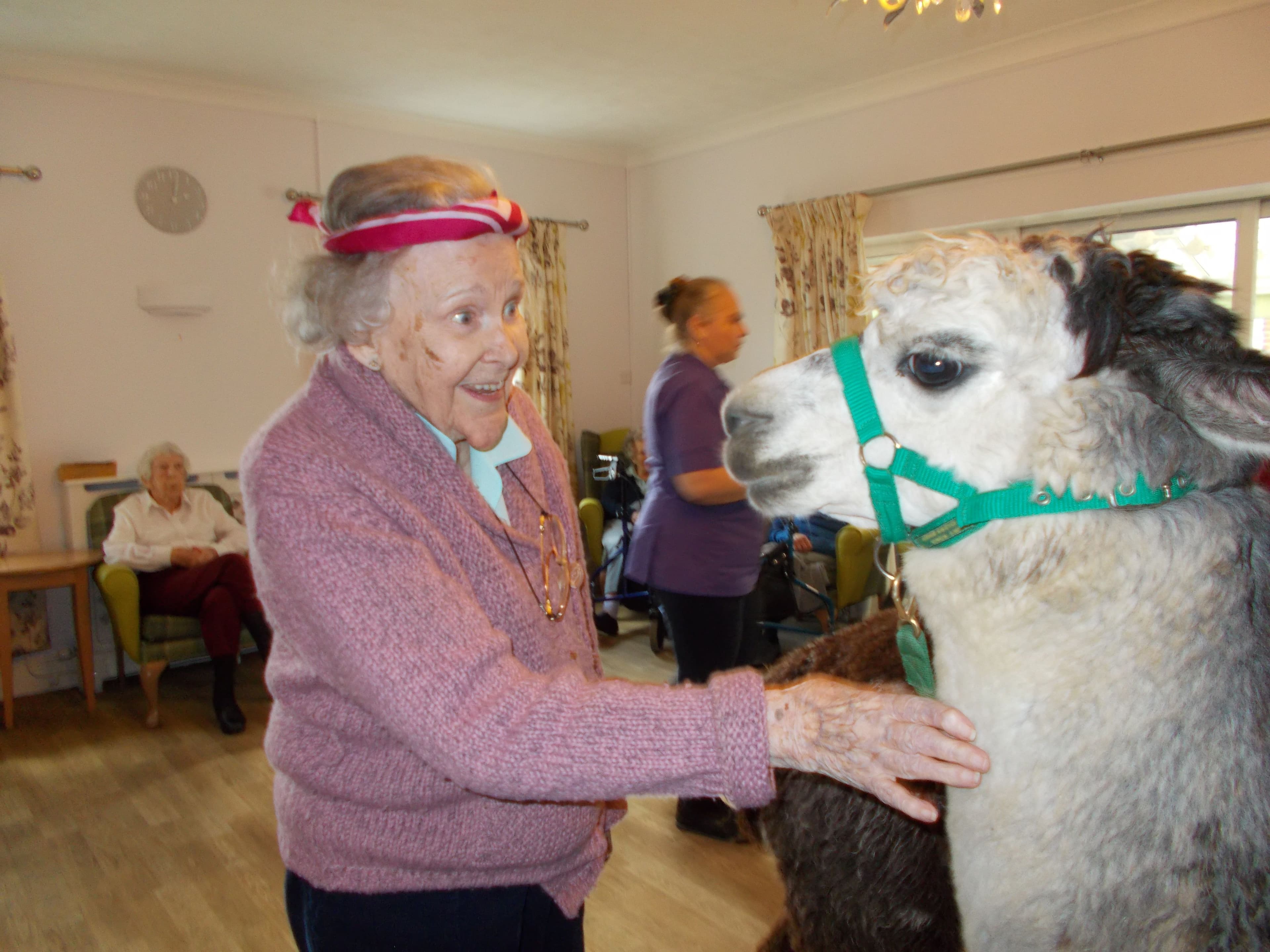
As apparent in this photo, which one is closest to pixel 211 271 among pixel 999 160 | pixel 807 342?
pixel 807 342

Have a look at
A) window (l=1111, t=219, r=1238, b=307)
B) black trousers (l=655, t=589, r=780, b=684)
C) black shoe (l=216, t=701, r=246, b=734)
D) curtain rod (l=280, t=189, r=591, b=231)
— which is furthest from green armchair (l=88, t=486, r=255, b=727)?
window (l=1111, t=219, r=1238, b=307)

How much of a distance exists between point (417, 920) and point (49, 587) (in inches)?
169

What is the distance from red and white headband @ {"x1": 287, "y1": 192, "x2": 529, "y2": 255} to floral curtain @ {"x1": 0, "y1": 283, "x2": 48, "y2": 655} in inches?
178

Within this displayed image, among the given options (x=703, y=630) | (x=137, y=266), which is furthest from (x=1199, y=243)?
(x=137, y=266)

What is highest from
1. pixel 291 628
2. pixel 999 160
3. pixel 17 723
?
pixel 999 160

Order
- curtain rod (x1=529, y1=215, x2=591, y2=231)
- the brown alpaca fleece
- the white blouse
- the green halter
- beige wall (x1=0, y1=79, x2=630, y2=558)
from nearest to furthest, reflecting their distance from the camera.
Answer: the green halter → the brown alpaca fleece → the white blouse → beige wall (x1=0, y1=79, x2=630, y2=558) → curtain rod (x1=529, y1=215, x2=591, y2=231)

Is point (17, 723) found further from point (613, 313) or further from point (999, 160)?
point (999, 160)

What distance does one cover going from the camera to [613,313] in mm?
7211

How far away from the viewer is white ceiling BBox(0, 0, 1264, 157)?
395cm

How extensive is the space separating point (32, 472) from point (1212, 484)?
5521mm

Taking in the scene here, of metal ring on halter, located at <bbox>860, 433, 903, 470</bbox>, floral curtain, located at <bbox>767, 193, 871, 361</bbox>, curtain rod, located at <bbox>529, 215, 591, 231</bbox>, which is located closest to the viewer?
metal ring on halter, located at <bbox>860, 433, 903, 470</bbox>

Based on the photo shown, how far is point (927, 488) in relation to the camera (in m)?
0.92

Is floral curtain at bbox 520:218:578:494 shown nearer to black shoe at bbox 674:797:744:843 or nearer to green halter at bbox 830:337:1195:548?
black shoe at bbox 674:797:744:843

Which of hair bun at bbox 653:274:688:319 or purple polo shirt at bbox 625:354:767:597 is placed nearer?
purple polo shirt at bbox 625:354:767:597
